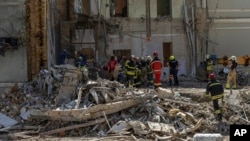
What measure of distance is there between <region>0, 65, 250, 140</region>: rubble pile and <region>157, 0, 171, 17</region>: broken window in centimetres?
1122

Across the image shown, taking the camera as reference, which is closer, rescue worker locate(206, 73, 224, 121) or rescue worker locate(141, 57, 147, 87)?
rescue worker locate(206, 73, 224, 121)

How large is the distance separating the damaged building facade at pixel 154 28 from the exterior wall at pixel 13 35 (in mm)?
4431

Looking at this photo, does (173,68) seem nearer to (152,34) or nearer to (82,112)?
(152,34)

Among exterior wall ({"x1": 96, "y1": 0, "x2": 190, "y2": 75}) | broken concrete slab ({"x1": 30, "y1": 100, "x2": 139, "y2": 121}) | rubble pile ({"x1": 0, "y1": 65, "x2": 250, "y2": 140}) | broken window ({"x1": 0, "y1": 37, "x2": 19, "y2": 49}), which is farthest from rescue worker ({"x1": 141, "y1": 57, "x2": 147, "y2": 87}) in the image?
broken concrete slab ({"x1": 30, "y1": 100, "x2": 139, "y2": 121})

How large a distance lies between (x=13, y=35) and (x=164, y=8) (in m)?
11.5

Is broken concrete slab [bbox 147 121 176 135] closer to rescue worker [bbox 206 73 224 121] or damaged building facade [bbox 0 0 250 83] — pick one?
rescue worker [bbox 206 73 224 121]

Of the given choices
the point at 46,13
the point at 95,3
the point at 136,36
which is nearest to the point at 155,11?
the point at 136,36

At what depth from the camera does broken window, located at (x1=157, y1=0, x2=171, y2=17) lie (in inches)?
1041

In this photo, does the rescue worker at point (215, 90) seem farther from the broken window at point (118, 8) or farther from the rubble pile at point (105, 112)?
the broken window at point (118, 8)

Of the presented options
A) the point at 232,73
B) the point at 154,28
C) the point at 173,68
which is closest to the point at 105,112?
the point at 173,68

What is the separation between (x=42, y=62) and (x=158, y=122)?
582 centimetres

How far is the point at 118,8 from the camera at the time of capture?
86.3 ft

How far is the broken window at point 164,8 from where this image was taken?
26438 millimetres

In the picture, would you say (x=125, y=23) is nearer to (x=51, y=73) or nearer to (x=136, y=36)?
(x=136, y=36)
